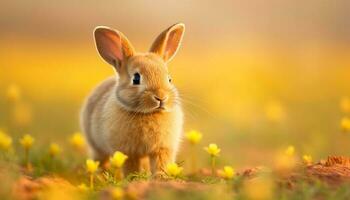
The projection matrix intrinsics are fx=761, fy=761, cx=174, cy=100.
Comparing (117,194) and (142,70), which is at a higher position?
(142,70)

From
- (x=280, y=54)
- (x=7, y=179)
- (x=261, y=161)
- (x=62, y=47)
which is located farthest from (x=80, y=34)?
(x=7, y=179)

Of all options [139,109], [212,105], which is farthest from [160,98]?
[212,105]

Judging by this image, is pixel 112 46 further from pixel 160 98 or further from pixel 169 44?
pixel 160 98

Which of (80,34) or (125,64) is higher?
(80,34)

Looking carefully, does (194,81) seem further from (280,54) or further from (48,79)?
(280,54)

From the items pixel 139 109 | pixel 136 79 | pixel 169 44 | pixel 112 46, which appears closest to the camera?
pixel 139 109

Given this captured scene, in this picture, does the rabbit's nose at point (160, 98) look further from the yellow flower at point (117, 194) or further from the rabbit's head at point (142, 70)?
the yellow flower at point (117, 194)
